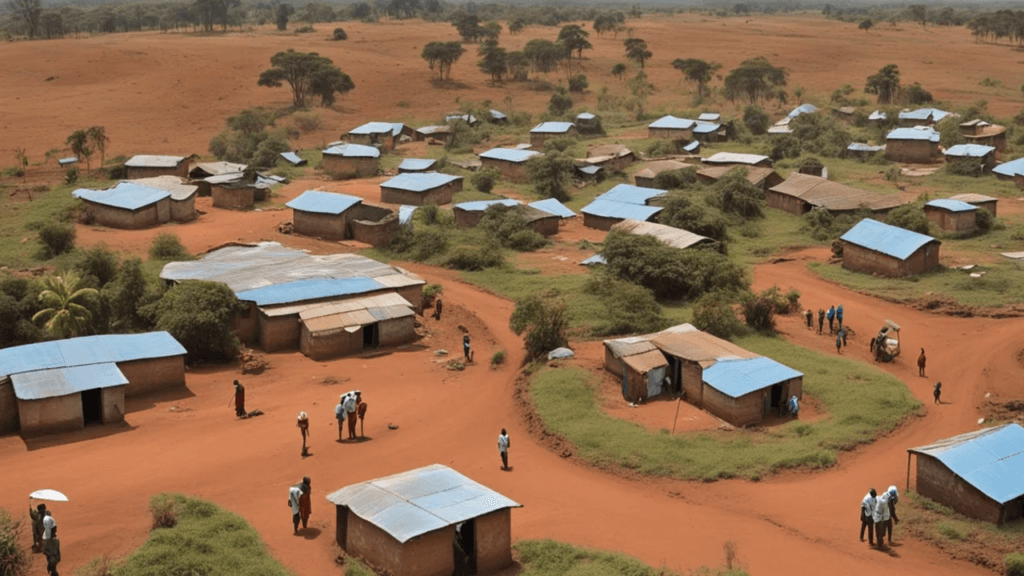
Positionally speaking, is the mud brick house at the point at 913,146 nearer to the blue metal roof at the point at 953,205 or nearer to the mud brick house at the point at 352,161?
the blue metal roof at the point at 953,205

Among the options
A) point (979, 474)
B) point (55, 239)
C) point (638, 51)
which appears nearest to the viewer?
point (979, 474)

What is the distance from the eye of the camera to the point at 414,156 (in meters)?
60.0

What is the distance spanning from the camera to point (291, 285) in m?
29.6

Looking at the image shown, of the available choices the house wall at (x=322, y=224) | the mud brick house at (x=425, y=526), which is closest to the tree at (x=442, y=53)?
the house wall at (x=322, y=224)

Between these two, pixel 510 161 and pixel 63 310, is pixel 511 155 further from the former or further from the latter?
pixel 63 310

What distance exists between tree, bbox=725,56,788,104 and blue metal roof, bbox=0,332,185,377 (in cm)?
6212

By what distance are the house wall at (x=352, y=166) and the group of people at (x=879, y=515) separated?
132 feet

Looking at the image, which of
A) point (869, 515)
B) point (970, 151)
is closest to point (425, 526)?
point (869, 515)

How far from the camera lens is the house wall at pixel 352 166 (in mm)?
53625

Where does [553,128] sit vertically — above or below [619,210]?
above

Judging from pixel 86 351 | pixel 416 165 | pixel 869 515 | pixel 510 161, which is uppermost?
pixel 510 161

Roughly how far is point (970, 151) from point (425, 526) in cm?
4514

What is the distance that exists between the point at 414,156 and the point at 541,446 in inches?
1582

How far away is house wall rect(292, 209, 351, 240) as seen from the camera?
40.6m
